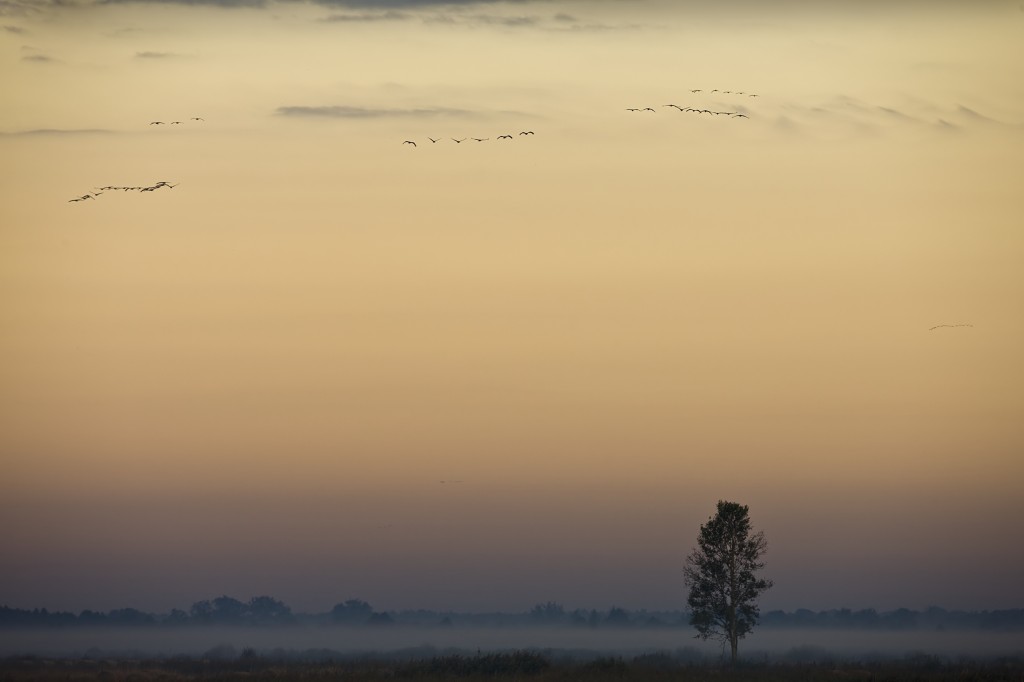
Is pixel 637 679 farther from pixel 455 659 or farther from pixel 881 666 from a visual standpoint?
pixel 881 666

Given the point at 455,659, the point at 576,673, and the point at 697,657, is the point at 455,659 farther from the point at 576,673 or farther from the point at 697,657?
the point at 697,657

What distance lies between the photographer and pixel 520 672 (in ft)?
260

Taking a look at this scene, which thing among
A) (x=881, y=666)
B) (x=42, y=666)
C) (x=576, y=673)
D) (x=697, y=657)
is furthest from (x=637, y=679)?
(x=42, y=666)

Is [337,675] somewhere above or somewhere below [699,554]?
below

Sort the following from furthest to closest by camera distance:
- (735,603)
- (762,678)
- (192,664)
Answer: (192,664) → (735,603) → (762,678)

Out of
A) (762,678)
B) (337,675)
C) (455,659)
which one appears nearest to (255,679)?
(337,675)

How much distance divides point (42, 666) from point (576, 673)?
4096 cm

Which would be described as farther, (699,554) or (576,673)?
(699,554)

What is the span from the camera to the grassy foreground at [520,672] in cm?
7438

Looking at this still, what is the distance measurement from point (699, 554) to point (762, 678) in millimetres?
15192

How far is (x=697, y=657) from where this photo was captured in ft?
357

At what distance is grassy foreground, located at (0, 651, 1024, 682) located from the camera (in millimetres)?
74381

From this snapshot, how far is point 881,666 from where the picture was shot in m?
84.6

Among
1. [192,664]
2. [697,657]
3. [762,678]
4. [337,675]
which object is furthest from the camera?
[697,657]
